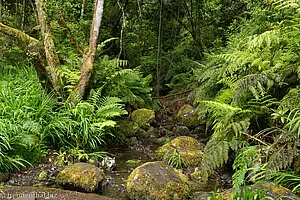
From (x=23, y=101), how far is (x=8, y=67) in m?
1.57

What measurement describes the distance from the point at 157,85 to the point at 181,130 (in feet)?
10.5

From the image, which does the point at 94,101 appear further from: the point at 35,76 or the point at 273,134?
the point at 273,134

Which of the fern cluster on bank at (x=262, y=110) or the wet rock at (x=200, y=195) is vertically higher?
the fern cluster on bank at (x=262, y=110)

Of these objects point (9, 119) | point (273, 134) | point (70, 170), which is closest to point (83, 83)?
point (9, 119)

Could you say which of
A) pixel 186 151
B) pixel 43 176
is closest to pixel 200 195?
pixel 186 151

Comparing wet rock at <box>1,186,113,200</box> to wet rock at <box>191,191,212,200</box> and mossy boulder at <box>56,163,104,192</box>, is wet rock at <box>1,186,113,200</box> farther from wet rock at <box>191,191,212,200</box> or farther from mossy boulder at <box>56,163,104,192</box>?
wet rock at <box>191,191,212,200</box>

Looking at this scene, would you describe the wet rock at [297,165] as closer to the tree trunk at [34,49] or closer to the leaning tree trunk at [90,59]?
the leaning tree trunk at [90,59]

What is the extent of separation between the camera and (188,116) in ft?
23.6

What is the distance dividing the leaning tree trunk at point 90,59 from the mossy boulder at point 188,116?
2.42 metres

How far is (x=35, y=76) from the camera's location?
627 cm

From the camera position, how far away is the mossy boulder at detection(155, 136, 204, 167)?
4879 mm

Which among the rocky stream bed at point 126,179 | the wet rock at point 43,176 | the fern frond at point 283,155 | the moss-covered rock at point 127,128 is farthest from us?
the moss-covered rock at point 127,128

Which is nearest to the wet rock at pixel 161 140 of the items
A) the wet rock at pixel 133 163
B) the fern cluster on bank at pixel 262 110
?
the wet rock at pixel 133 163

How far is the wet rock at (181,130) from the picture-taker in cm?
669
